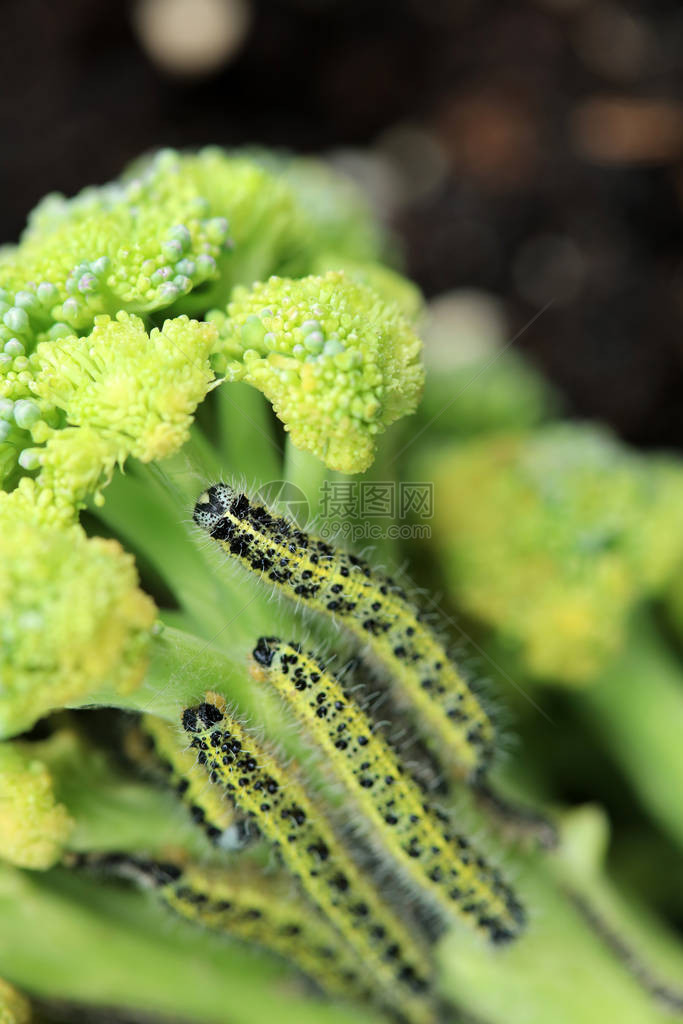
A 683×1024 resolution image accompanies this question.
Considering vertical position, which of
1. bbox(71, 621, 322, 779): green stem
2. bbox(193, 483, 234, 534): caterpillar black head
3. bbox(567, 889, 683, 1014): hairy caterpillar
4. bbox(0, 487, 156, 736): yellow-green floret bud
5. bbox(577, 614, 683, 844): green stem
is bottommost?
bbox(567, 889, 683, 1014): hairy caterpillar

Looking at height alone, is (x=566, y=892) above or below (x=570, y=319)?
below

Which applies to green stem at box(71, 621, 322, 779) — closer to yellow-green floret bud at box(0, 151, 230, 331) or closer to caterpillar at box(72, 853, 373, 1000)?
caterpillar at box(72, 853, 373, 1000)

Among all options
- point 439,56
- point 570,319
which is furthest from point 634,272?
Result: point 439,56

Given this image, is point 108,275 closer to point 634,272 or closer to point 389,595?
point 389,595

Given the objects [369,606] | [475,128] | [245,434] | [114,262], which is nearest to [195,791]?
[369,606]

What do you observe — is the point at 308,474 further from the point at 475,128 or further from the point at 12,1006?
the point at 475,128

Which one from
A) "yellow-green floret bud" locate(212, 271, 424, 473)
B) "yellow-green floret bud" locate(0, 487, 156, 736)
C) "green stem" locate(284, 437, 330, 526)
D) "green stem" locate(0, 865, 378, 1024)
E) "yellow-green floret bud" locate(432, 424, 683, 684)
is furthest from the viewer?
"yellow-green floret bud" locate(432, 424, 683, 684)

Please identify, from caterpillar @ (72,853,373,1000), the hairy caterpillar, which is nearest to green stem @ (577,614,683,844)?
the hairy caterpillar

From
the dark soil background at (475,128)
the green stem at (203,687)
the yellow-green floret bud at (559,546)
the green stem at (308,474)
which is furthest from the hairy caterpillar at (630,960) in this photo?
the dark soil background at (475,128)
